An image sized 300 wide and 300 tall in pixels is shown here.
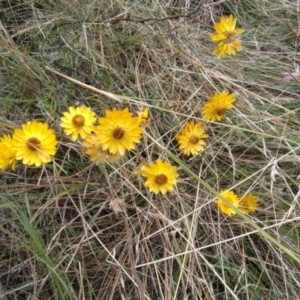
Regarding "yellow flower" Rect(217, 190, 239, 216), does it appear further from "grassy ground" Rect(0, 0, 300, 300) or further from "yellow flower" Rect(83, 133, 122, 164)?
"yellow flower" Rect(83, 133, 122, 164)

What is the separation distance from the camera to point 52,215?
0.99 m

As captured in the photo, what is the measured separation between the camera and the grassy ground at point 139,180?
953 millimetres

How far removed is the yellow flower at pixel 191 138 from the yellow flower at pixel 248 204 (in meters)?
0.13

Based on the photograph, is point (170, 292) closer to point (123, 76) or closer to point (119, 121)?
point (119, 121)

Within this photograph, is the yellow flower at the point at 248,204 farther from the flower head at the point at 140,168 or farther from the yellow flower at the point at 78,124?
the yellow flower at the point at 78,124

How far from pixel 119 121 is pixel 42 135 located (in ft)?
0.42

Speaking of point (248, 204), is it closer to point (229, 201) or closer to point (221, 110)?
point (229, 201)

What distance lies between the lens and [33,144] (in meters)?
0.85

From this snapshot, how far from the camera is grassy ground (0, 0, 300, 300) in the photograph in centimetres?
95

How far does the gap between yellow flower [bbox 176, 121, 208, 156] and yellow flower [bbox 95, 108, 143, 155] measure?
19cm

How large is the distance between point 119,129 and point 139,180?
0.19 m

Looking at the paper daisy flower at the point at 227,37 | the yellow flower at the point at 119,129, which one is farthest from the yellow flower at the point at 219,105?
the yellow flower at the point at 119,129

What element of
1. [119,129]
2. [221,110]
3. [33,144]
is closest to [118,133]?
[119,129]

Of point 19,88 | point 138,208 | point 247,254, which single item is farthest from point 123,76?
point 247,254
